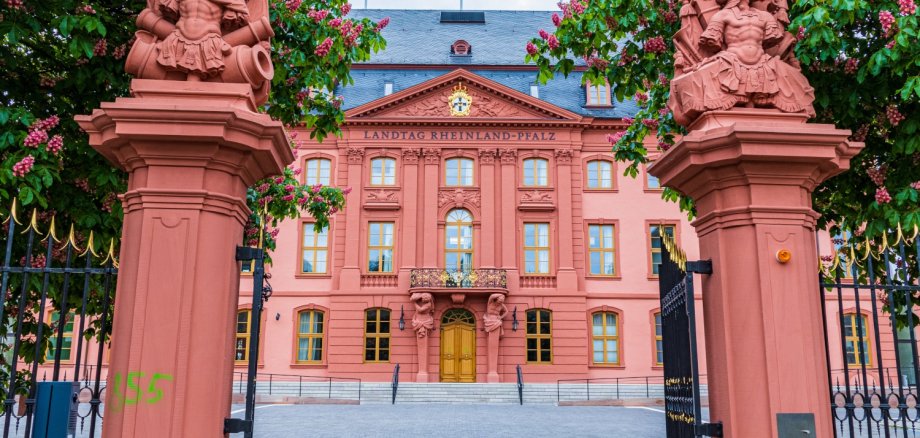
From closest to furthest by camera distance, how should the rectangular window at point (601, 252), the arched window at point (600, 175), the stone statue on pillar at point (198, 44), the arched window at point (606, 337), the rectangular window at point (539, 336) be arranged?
the stone statue on pillar at point (198, 44)
the rectangular window at point (539, 336)
the arched window at point (606, 337)
the rectangular window at point (601, 252)
the arched window at point (600, 175)

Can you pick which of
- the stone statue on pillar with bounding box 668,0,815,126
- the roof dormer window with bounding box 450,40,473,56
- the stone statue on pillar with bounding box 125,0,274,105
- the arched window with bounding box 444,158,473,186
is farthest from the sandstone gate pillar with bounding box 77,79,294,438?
the roof dormer window with bounding box 450,40,473,56

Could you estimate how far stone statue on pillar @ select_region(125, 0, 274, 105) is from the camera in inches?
189

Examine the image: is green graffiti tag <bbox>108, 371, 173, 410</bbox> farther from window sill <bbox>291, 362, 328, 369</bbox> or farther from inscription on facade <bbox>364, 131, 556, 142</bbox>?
inscription on facade <bbox>364, 131, 556, 142</bbox>

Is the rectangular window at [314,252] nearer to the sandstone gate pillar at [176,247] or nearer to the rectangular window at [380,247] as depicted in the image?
the rectangular window at [380,247]

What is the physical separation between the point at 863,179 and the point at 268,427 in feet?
37.4

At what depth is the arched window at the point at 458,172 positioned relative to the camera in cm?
2873

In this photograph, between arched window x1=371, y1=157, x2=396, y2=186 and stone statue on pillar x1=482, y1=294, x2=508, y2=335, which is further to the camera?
arched window x1=371, y1=157, x2=396, y2=186

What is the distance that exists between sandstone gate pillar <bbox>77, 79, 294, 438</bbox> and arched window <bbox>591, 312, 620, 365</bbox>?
79.0 feet

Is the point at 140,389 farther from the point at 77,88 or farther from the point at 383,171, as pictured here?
the point at 383,171

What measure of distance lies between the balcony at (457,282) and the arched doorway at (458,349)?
90 cm

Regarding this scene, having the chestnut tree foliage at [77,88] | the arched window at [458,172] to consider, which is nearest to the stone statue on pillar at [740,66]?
the chestnut tree foliage at [77,88]

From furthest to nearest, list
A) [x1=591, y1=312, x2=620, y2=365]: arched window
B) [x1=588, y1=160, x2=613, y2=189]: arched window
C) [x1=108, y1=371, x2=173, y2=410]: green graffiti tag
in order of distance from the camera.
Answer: [x1=588, y1=160, x2=613, y2=189]: arched window
[x1=591, y1=312, x2=620, y2=365]: arched window
[x1=108, y1=371, x2=173, y2=410]: green graffiti tag

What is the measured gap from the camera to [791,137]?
473cm

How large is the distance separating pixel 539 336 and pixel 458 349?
9.77 ft
